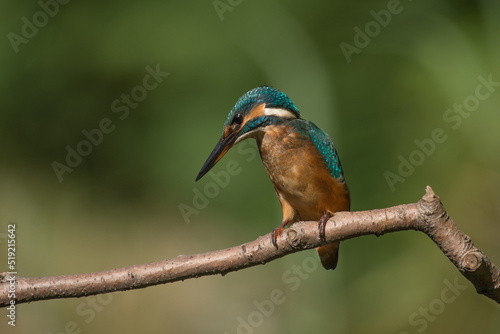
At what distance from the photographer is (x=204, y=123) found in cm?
419

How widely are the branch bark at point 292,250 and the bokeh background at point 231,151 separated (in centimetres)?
160

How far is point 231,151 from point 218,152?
7.76 feet

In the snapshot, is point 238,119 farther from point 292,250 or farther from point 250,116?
point 292,250

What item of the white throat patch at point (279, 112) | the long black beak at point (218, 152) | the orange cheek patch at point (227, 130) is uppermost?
the orange cheek patch at point (227, 130)

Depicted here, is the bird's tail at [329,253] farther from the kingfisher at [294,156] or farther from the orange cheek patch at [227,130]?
the orange cheek patch at [227,130]

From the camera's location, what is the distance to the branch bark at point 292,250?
4.09ft

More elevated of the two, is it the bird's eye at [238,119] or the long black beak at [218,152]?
the bird's eye at [238,119]

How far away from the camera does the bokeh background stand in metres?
3.31

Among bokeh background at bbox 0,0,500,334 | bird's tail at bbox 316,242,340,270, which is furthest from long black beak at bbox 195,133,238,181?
bokeh background at bbox 0,0,500,334

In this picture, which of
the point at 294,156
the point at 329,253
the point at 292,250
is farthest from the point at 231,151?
the point at 292,250

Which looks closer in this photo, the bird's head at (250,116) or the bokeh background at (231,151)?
the bird's head at (250,116)

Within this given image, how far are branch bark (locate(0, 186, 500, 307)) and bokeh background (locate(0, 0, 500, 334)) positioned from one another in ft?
5.26

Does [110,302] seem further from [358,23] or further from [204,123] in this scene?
[358,23]

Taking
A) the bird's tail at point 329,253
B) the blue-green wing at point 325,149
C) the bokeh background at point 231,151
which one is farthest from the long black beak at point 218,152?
the bokeh background at point 231,151
